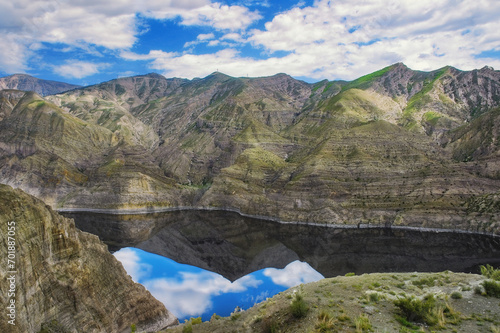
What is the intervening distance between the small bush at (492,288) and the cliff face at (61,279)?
2128 cm

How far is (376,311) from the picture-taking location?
18.5 m

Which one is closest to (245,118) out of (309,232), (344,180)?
(344,180)

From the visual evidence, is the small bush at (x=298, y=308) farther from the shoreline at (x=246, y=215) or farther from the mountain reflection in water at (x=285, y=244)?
the shoreline at (x=246, y=215)

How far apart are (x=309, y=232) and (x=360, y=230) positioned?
11.6 metres

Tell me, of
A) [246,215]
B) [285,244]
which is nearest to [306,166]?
[246,215]

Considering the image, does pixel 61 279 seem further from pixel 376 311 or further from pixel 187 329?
pixel 376 311

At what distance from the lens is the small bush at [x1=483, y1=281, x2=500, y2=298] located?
791 inches

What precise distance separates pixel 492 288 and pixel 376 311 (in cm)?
767

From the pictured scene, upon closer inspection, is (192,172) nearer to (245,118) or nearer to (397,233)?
(245,118)

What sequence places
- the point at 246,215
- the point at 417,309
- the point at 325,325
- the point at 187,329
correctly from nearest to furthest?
1. the point at 325,325
2. the point at 417,309
3. the point at 187,329
4. the point at 246,215

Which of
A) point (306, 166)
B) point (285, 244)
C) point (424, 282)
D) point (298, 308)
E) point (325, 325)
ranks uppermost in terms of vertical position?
point (306, 166)

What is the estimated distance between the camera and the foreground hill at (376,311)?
1652 centimetres

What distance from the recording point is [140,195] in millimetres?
103312

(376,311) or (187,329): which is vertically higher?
(187,329)
